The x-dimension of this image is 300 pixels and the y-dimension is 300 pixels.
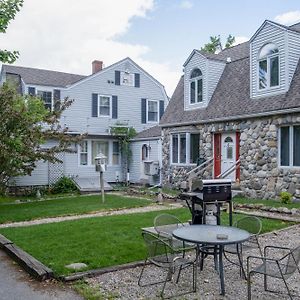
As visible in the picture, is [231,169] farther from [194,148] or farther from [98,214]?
[98,214]

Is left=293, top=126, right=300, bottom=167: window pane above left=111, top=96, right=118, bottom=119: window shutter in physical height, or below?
below

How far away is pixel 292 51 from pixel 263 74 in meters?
1.24

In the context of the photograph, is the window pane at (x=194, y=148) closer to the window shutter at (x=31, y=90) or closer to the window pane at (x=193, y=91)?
the window pane at (x=193, y=91)

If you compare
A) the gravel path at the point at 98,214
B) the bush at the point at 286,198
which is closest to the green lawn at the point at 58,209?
the gravel path at the point at 98,214

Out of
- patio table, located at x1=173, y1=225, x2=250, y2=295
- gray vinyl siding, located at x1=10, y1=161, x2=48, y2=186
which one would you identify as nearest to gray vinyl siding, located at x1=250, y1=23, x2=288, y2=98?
patio table, located at x1=173, y1=225, x2=250, y2=295

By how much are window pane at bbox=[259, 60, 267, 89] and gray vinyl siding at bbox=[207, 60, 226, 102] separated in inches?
110

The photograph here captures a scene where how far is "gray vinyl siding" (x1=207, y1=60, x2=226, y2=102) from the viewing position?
15.5m

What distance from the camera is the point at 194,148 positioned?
1600cm

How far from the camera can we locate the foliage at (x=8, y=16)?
8.26 metres

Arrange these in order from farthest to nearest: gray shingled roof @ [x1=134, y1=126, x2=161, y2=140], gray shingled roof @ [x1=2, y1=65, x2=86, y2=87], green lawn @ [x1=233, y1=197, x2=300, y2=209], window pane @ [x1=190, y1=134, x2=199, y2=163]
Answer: gray shingled roof @ [x1=134, y1=126, x2=161, y2=140] < gray shingled roof @ [x1=2, y1=65, x2=86, y2=87] < window pane @ [x1=190, y1=134, x2=199, y2=163] < green lawn @ [x1=233, y1=197, x2=300, y2=209]

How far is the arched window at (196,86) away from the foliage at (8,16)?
29.4ft

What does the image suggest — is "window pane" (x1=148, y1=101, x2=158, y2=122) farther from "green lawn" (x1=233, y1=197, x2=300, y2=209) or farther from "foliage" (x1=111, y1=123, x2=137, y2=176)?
"green lawn" (x1=233, y1=197, x2=300, y2=209)

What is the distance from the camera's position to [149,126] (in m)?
22.5

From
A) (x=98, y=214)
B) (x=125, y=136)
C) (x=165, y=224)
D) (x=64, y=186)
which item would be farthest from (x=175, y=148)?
(x=165, y=224)
